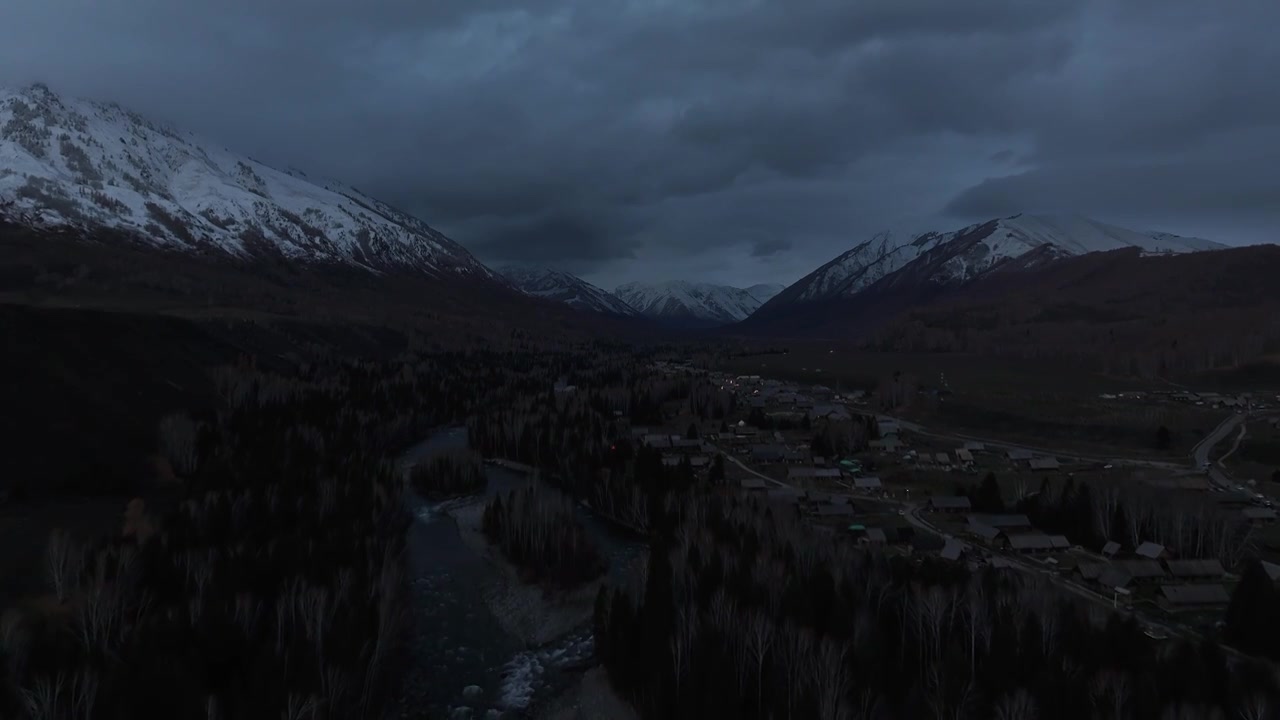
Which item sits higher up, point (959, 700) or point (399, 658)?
point (959, 700)

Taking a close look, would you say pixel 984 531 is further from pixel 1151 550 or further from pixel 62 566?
pixel 62 566

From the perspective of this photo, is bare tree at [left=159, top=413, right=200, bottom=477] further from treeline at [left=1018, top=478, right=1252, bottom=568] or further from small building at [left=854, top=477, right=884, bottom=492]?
treeline at [left=1018, top=478, right=1252, bottom=568]

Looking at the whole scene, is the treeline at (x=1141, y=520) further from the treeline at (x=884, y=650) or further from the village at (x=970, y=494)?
the treeline at (x=884, y=650)

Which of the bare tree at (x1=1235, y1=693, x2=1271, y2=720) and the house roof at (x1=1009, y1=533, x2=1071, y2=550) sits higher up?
the bare tree at (x1=1235, y1=693, x2=1271, y2=720)

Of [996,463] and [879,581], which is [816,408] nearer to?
[996,463]

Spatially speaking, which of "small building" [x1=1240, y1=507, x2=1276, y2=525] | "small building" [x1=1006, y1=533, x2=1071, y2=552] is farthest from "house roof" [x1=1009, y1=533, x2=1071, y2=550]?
"small building" [x1=1240, y1=507, x2=1276, y2=525]

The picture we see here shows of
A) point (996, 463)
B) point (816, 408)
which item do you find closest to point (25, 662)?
point (996, 463)

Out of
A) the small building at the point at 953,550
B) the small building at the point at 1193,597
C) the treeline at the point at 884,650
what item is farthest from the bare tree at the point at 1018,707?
the small building at the point at 953,550

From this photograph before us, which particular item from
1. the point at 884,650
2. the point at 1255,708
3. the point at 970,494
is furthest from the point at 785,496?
the point at 1255,708
